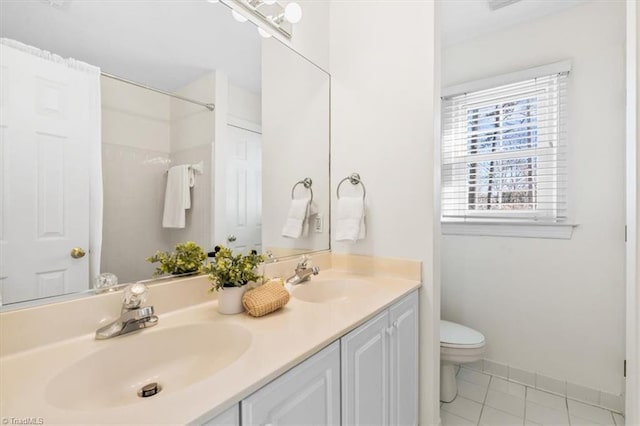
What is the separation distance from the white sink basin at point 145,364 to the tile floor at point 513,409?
1.47 meters

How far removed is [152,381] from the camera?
79cm

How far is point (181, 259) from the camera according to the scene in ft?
3.50

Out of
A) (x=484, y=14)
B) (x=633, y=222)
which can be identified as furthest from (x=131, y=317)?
(x=484, y=14)

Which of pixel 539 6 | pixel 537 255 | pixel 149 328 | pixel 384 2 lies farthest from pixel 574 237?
pixel 149 328

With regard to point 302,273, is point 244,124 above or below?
above

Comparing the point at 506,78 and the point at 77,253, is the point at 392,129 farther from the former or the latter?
the point at 77,253

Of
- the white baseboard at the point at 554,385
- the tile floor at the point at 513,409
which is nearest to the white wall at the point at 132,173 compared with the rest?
the tile floor at the point at 513,409

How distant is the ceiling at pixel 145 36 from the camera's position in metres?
0.78

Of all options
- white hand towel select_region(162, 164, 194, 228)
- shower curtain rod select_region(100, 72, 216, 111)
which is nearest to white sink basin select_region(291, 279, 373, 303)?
white hand towel select_region(162, 164, 194, 228)

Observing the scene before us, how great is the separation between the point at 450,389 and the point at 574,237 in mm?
1210

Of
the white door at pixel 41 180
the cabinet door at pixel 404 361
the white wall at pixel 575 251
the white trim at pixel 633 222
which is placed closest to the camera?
the white door at pixel 41 180

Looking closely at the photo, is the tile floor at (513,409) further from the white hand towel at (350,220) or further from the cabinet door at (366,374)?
the white hand towel at (350,220)

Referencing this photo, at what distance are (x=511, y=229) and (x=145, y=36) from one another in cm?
227

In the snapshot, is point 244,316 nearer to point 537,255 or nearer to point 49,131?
point 49,131
